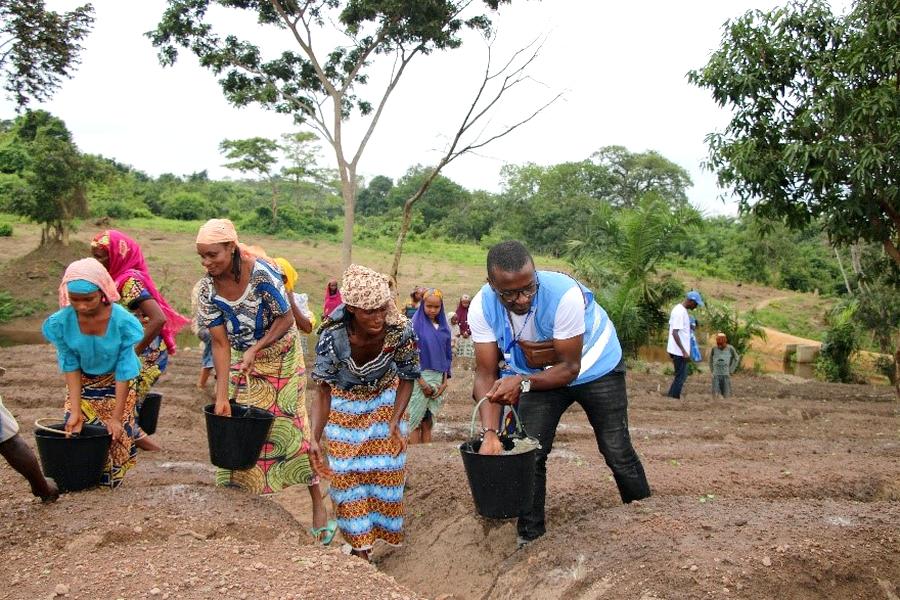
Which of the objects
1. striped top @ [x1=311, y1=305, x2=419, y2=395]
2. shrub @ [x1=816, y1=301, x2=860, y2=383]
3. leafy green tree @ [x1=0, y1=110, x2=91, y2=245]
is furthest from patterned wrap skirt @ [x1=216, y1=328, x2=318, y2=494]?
leafy green tree @ [x1=0, y1=110, x2=91, y2=245]

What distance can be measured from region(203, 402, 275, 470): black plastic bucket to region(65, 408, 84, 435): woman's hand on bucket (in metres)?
0.71

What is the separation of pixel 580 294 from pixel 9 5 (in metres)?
15.5

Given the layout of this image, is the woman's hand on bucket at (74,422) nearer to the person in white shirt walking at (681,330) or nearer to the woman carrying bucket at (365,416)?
the woman carrying bucket at (365,416)

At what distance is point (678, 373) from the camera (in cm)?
1174

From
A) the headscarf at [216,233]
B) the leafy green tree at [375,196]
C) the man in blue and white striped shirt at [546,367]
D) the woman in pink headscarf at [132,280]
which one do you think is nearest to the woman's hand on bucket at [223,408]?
the headscarf at [216,233]

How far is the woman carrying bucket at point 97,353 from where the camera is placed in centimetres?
427

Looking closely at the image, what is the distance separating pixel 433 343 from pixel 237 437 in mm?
3020

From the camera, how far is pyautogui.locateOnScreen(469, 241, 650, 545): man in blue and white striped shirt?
3.62 metres

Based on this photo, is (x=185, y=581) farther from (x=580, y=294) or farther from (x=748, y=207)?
(x=748, y=207)

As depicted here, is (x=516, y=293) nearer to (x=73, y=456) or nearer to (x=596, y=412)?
(x=596, y=412)

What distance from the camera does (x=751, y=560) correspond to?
3.68 m

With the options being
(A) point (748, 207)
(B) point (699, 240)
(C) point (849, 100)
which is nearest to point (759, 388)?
(A) point (748, 207)

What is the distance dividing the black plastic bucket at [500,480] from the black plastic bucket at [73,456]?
2.07m

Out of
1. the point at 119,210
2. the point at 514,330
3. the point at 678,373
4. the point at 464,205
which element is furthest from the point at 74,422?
the point at 464,205
